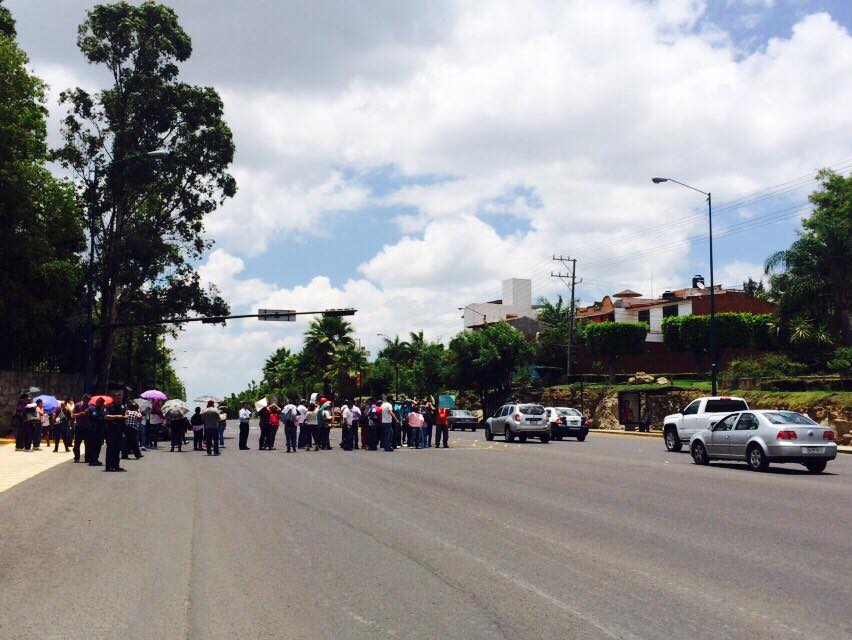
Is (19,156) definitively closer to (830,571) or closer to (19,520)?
(19,520)

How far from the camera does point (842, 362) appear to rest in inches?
1638

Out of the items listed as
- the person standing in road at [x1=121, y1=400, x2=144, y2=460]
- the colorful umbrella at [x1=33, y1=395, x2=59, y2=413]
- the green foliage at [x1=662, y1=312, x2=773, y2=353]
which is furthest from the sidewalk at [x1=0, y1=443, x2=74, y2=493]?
the green foliage at [x1=662, y1=312, x2=773, y2=353]

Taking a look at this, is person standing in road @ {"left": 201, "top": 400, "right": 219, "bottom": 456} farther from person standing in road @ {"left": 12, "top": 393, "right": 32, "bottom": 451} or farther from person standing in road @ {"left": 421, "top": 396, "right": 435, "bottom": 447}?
person standing in road @ {"left": 421, "top": 396, "right": 435, "bottom": 447}

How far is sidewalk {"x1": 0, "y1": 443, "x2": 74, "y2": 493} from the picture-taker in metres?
17.9

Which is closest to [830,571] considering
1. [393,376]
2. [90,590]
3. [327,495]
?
[90,590]

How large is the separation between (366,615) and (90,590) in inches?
101

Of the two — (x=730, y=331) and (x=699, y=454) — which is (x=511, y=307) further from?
(x=699, y=454)

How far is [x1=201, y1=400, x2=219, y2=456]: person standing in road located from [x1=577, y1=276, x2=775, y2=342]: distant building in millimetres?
43116

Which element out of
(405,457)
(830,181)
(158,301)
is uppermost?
(830,181)

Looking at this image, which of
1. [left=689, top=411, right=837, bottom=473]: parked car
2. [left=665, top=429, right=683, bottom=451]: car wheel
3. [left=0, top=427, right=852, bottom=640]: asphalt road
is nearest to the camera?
[left=0, top=427, right=852, bottom=640]: asphalt road

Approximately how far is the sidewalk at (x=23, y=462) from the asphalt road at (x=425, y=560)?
4.41 ft

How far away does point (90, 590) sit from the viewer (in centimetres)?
726

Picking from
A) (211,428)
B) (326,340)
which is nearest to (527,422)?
(211,428)

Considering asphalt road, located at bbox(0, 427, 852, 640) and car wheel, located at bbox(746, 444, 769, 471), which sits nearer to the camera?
asphalt road, located at bbox(0, 427, 852, 640)
